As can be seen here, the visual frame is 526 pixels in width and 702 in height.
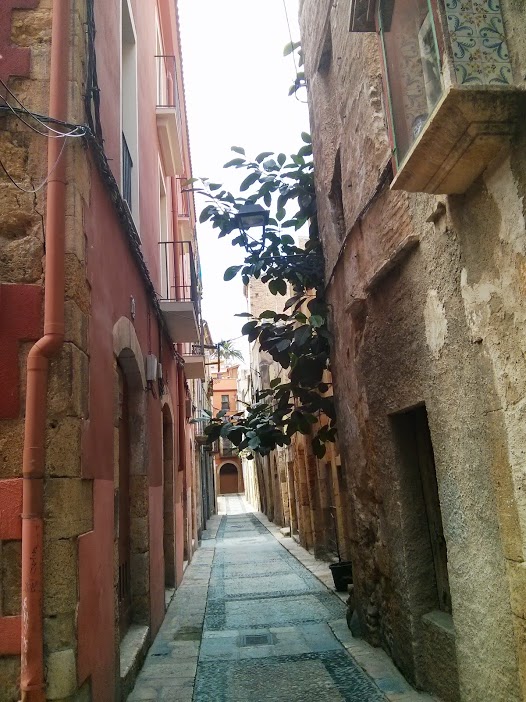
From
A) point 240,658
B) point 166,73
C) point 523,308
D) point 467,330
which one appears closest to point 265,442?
point 240,658

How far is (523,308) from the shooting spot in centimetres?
279

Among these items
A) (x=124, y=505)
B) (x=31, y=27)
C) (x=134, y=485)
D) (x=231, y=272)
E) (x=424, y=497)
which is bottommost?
(x=424, y=497)

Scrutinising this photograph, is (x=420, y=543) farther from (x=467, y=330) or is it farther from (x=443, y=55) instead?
(x=443, y=55)

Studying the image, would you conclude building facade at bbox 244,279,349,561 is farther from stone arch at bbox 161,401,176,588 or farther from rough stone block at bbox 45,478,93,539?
rough stone block at bbox 45,478,93,539

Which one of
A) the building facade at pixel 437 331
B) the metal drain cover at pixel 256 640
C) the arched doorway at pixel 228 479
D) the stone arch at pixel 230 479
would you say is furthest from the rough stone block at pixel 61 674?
the arched doorway at pixel 228 479

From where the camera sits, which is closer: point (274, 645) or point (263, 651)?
point (263, 651)

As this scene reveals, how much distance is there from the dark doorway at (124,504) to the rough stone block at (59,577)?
8.10 ft

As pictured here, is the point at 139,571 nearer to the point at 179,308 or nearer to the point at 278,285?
the point at 179,308

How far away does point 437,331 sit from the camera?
3.85 meters

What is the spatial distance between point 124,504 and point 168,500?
10.8 ft

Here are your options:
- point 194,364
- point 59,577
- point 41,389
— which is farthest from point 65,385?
point 194,364

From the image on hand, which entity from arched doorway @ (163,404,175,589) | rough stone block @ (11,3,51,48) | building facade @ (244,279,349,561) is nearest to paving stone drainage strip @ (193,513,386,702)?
arched doorway @ (163,404,175,589)

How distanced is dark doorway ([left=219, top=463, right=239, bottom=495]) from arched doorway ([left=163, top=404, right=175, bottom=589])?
4735 centimetres

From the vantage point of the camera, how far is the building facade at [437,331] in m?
2.78
